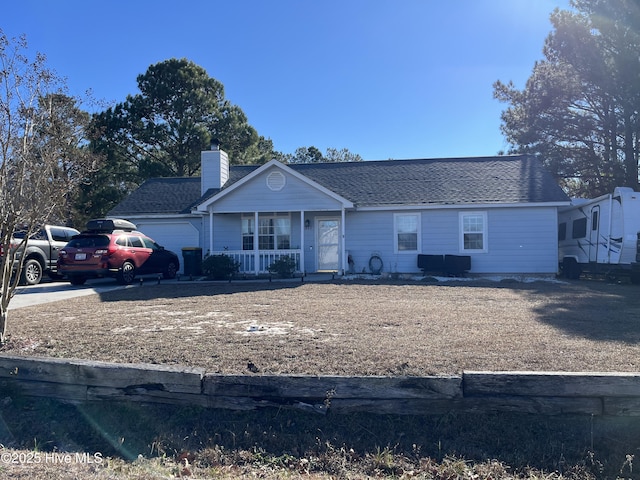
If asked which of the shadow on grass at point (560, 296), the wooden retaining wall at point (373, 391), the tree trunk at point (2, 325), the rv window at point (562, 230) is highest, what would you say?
the rv window at point (562, 230)

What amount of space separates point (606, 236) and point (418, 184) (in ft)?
20.0

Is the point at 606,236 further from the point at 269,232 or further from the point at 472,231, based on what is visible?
the point at 269,232

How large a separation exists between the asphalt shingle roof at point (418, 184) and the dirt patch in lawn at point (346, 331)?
548 cm

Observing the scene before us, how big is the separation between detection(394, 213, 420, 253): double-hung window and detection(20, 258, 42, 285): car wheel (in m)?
11.2

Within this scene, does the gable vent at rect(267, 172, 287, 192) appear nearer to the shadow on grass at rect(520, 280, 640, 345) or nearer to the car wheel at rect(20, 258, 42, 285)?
the car wheel at rect(20, 258, 42, 285)

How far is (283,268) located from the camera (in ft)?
50.1

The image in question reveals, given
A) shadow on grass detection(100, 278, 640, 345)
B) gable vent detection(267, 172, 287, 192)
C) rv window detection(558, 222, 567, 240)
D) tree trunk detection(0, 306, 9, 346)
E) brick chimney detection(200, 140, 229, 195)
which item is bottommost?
shadow on grass detection(100, 278, 640, 345)

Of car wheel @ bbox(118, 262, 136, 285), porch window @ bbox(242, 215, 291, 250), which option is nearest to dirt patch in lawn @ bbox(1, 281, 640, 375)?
car wheel @ bbox(118, 262, 136, 285)

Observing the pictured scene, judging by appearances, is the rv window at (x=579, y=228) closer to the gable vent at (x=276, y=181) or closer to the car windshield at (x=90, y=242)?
the gable vent at (x=276, y=181)

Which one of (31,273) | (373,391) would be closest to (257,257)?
(31,273)

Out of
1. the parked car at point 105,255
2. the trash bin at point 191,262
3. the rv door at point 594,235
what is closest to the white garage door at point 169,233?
the trash bin at point 191,262

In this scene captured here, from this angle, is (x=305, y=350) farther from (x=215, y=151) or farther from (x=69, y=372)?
(x=215, y=151)

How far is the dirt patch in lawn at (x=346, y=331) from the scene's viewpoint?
4750 millimetres

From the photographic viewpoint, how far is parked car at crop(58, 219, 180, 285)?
1332cm
